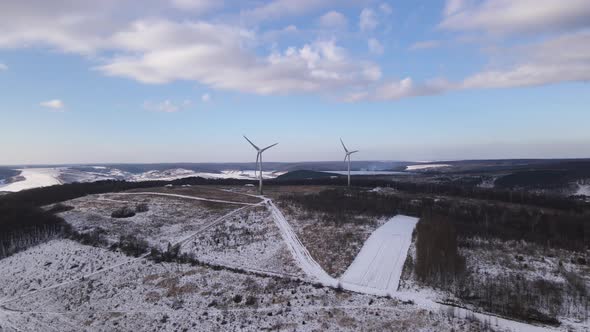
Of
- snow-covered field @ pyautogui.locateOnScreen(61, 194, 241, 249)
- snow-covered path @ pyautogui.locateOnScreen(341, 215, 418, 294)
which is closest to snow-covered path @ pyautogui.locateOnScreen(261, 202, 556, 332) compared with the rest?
snow-covered path @ pyautogui.locateOnScreen(341, 215, 418, 294)

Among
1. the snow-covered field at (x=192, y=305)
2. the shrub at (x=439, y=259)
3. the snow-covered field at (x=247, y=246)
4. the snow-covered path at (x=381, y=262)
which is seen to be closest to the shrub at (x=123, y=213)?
the snow-covered field at (x=247, y=246)

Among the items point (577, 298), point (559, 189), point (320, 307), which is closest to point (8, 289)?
point (320, 307)

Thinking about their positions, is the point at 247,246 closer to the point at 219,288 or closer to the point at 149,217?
the point at 219,288

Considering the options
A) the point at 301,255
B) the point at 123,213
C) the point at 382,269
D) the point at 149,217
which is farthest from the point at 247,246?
the point at 123,213

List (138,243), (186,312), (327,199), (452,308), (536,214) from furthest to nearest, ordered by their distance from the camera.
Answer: (327,199) < (536,214) < (138,243) < (186,312) < (452,308)

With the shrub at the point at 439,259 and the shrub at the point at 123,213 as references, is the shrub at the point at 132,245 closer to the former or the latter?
the shrub at the point at 123,213

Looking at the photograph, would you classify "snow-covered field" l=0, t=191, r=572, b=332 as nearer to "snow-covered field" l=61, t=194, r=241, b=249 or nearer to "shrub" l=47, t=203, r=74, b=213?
"snow-covered field" l=61, t=194, r=241, b=249

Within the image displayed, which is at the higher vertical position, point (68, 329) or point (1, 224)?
point (1, 224)

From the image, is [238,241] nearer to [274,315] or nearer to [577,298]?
[274,315]
